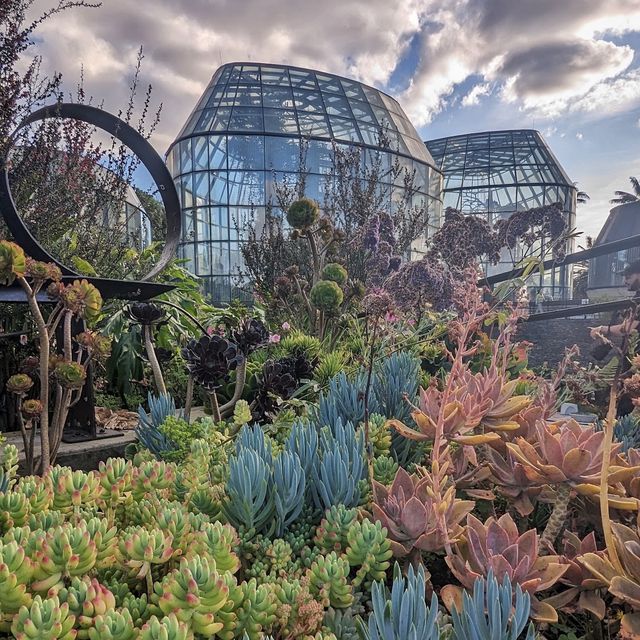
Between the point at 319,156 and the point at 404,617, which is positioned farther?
the point at 319,156

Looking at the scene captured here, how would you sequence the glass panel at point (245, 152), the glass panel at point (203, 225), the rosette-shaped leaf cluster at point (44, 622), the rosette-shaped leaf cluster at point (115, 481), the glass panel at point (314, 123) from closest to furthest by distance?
the rosette-shaped leaf cluster at point (44, 622), the rosette-shaped leaf cluster at point (115, 481), the glass panel at point (245, 152), the glass panel at point (203, 225), the glass panel at point (314, 123)

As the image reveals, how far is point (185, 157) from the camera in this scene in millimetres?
16734

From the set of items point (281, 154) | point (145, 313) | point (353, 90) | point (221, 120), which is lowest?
point (145, 313)

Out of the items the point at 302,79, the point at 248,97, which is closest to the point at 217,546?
the point at 248,97

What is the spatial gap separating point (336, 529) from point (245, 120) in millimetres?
17441

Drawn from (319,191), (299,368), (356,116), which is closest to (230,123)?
(319,191)

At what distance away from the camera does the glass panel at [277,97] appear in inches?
675

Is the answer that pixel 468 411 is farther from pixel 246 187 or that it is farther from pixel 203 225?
pixel 203 225

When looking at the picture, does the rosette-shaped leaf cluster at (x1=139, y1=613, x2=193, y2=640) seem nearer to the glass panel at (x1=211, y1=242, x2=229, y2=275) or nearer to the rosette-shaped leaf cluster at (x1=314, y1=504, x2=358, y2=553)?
the rosette-shaped leaf cluster at (x1=314, y1=504, x2=358, y2=553)

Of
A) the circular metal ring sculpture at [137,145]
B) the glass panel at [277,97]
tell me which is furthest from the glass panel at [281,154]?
the circular metal ring sculpture at [137,145]

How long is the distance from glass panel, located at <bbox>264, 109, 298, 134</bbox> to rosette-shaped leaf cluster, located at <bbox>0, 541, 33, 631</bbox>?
17.0 meters

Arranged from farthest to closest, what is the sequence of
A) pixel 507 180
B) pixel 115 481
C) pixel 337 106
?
pixel 507 180, pixel 337 106, pixel 115 481

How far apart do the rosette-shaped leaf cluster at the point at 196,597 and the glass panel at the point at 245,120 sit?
17.1 meters

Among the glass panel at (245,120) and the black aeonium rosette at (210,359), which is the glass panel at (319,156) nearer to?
the glass panel at (245,120)
